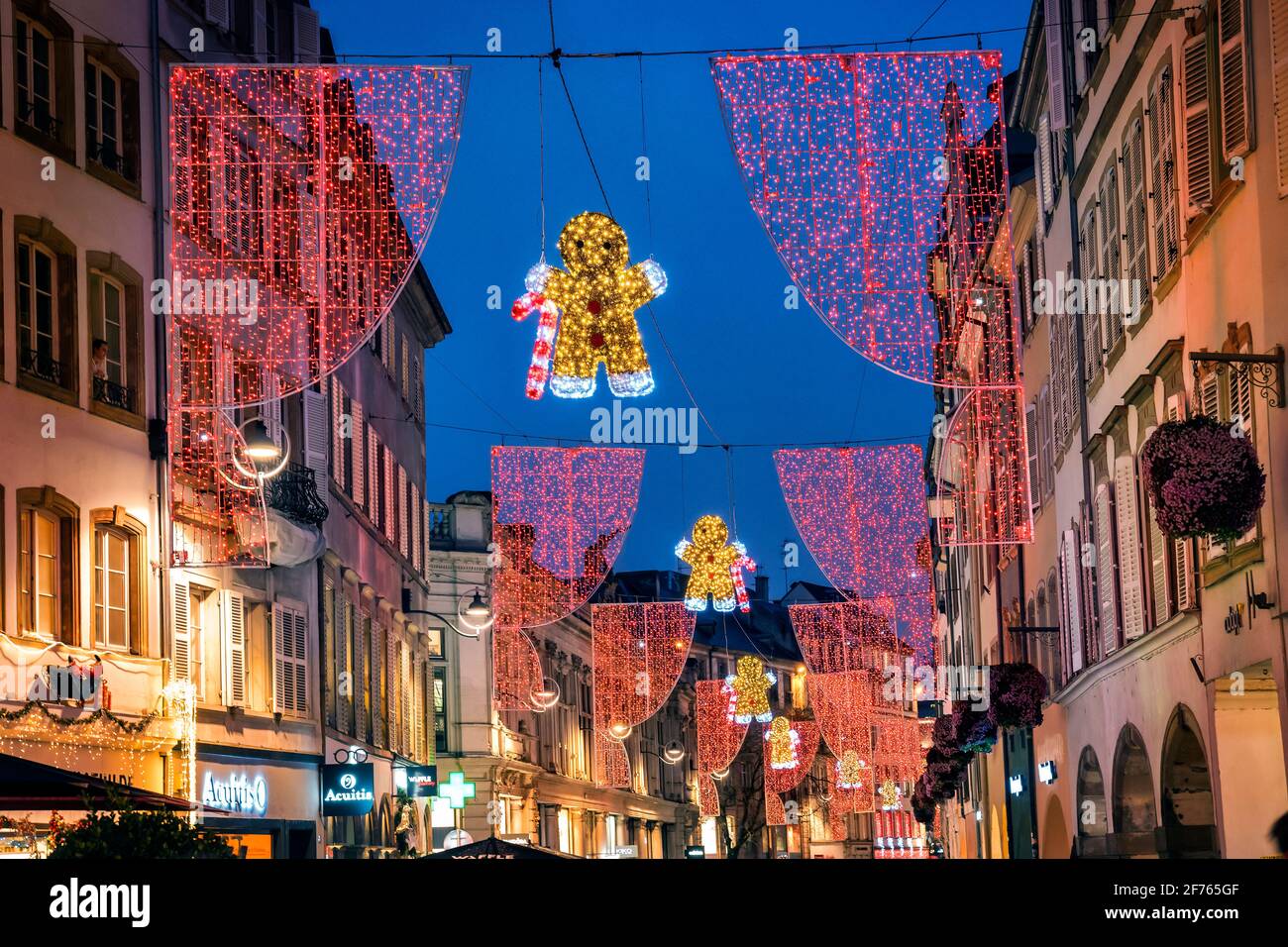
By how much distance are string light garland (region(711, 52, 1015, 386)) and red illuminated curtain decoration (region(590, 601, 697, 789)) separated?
1177 inches

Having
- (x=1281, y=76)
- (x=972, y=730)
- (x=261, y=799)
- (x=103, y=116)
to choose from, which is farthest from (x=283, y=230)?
(x=972, y=730)

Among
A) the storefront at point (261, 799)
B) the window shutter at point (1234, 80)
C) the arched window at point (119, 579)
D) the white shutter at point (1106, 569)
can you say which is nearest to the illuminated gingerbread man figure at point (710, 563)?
the storefront at point (261, 799)

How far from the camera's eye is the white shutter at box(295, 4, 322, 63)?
109 ft

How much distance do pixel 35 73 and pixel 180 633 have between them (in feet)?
26.2

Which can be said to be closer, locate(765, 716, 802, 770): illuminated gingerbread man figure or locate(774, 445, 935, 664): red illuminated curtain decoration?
locate(774, 445, 935, 664): red illuminated curtain decoration

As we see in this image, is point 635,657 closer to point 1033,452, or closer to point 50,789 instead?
point 1033,452

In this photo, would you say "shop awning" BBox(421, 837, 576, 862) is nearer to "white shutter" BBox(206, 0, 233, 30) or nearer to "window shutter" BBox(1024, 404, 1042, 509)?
"window shutter" BBox(1024, 404, 1042, 509)

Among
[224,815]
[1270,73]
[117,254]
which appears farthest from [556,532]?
[1270,73]

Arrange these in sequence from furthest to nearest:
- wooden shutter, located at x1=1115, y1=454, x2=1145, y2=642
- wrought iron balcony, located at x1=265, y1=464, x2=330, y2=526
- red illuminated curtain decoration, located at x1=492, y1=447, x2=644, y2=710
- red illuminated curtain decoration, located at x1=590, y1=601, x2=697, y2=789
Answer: red illuminated curtain decoration, located at x1=590, y1=601, x2=697, y2=789 → red illuminated curtain decoration, located at x1=492, y1=447, x2=644, y2=710 → wrought iron balcony, located at x1=265, y1=464, x2=330, y2=526 → wooden shutter, located at x1=1115, y1=454, x2=1145, y2=642

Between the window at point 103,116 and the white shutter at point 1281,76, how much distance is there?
15.2 metres

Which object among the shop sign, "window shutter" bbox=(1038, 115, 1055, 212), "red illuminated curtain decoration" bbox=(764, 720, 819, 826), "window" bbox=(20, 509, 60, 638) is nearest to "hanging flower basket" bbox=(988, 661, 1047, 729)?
"window shutter" bbox=(1038, 115, 1055, 212)

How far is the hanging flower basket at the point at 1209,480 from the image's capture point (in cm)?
1405
